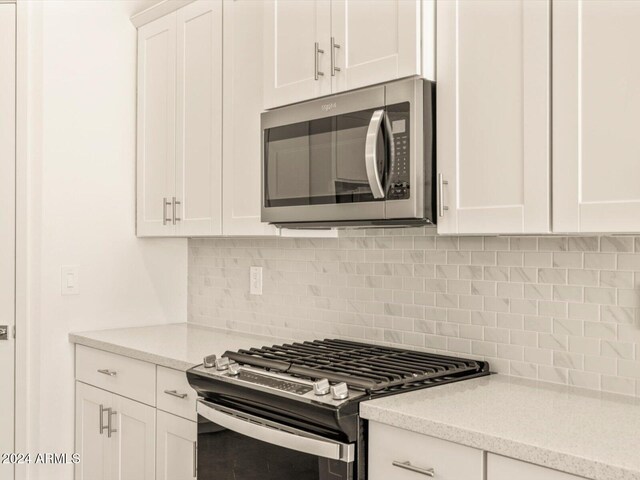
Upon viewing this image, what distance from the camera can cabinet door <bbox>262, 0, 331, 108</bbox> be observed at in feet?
7.08

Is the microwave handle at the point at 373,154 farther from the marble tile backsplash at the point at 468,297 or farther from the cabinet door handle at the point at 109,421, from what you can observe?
the cabinet door handle at the point at 109,421

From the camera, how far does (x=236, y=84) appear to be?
2611 mm

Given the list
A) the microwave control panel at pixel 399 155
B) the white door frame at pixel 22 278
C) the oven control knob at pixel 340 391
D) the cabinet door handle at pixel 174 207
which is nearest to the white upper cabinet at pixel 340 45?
the microwave control panel at pixel 399 155

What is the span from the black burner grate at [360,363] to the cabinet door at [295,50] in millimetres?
852

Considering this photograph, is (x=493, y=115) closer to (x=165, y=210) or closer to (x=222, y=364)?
(x=222, y=364)

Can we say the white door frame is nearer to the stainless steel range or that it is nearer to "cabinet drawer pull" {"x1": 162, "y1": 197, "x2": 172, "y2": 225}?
"cabinet drawer pull" {"x1": 162, "y1": 197, "x2": 172, "y2": 225}

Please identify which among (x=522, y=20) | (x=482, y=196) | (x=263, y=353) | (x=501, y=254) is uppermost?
(x=522, y=20)

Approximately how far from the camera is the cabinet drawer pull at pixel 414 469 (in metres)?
1.50

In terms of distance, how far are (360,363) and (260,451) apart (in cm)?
39

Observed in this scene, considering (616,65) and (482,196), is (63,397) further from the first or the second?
(616,65)

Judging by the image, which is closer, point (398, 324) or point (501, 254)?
point (501, 254)

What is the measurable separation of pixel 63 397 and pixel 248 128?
1471mm

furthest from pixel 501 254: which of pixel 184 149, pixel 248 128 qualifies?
pixel 184 149

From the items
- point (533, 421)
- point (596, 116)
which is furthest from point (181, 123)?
point (533, 421)
